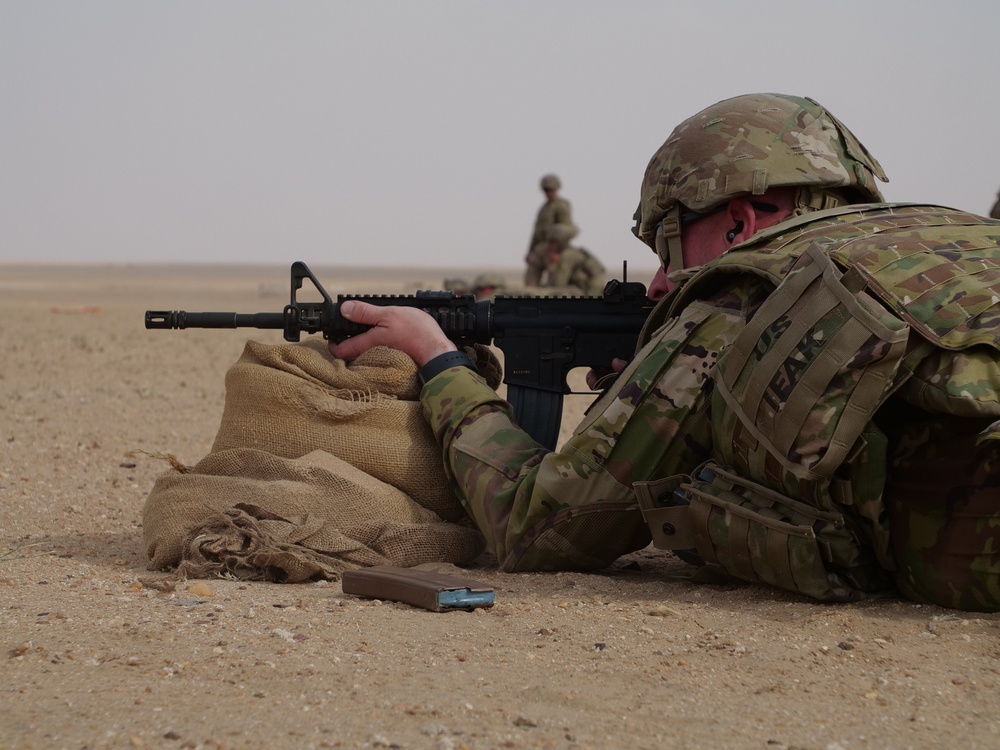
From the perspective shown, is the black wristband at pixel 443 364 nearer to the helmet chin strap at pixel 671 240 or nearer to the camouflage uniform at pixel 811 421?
the camouflage uniform at pixel 811 421

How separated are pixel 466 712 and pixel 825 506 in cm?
116

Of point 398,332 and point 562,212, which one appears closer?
point 398,332

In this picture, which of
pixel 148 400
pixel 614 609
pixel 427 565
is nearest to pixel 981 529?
pixel 614 609

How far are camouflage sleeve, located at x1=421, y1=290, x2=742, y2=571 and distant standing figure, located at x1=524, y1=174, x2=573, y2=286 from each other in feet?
53.4

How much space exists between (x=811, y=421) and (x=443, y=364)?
1.61 m

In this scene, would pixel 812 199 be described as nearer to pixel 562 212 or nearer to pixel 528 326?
pixel 528 326

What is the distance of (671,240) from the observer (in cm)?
382

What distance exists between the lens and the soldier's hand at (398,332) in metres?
4.24

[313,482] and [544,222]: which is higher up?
[544,222]

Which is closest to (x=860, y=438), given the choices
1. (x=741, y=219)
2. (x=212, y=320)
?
(x=741, y=219)

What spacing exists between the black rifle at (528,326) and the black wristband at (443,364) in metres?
0.20

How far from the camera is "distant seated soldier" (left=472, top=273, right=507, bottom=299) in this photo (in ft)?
58.4

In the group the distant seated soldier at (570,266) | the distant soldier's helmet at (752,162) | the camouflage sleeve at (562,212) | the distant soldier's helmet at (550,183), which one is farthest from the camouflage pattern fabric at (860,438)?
the distant soldier's helmet at (550,183)

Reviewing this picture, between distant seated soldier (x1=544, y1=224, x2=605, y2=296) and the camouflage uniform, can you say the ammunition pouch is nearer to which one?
the camouflage uniform
